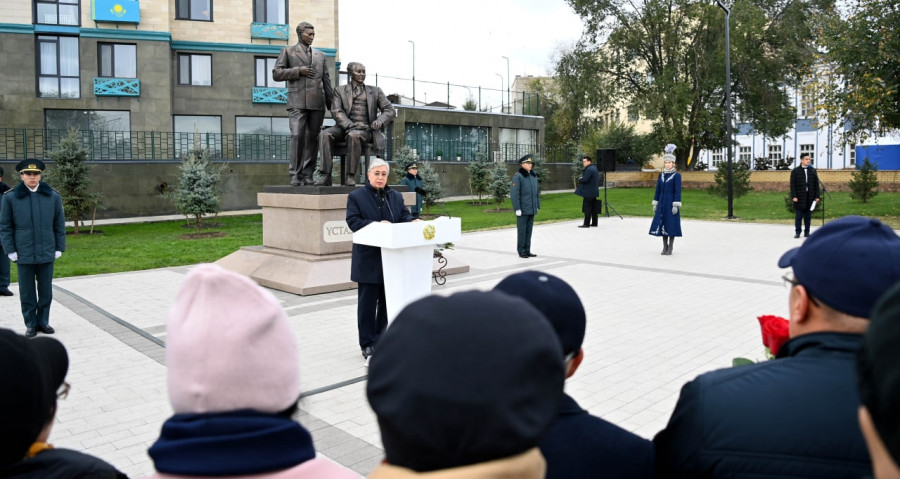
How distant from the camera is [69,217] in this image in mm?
20828

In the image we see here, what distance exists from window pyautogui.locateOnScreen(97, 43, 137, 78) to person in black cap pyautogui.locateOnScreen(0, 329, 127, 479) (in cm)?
3137

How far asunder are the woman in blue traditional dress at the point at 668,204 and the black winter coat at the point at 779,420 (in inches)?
501

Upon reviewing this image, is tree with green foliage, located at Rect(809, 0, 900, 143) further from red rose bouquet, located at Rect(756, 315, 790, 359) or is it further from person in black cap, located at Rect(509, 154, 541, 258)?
red rose bouquet, located at Rect(756, 315, 790, 359)

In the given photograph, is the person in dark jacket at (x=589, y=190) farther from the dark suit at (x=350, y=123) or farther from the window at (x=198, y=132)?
the window at (x=198, y=132)

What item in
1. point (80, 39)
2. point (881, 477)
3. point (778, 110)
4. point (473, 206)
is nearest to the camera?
point (881, 477)

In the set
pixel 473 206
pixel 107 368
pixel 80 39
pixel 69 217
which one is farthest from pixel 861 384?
pixel 80 39

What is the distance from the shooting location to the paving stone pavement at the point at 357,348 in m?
5.08

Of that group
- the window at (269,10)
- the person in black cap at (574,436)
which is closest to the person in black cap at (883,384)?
the person in black cap at (574,436)

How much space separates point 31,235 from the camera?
25.5 feet

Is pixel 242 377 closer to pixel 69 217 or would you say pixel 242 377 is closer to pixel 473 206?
pixel 69 217

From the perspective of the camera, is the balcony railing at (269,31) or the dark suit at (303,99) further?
the balcony railing at (269,31)

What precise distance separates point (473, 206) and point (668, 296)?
71.1 ft

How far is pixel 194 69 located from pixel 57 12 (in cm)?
567

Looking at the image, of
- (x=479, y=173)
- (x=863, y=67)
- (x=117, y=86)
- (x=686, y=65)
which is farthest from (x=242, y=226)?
(x=686, y=65)
